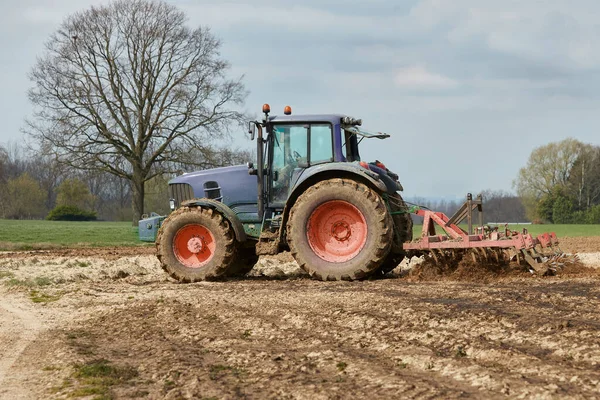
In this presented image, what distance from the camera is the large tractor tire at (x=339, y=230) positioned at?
30.5 ft

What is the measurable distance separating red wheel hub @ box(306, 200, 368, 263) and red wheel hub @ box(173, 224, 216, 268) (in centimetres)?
158

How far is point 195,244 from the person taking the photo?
10.4m

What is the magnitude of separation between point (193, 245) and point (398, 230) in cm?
291

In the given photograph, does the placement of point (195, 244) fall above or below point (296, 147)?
below

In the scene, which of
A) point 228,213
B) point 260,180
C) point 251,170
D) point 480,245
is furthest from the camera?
point 251,170

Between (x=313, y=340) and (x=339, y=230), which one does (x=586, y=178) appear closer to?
(x=339, y=230)

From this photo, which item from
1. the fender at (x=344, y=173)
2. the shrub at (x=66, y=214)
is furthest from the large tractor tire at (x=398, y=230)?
the shrub at (x=66, y=214)

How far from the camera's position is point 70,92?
33469 mm

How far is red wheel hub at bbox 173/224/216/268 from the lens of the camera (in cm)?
1041

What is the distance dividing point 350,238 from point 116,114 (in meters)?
27.2

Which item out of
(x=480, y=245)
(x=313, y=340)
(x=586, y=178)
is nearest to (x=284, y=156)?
(x=480, y=245)

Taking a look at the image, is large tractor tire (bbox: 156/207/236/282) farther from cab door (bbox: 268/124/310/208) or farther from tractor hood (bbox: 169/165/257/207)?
cab door (bbox: 268/124/310/208)

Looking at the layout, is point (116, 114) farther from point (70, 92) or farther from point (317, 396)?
point (317, 396)

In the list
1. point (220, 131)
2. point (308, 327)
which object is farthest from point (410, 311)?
point (220, 131)
